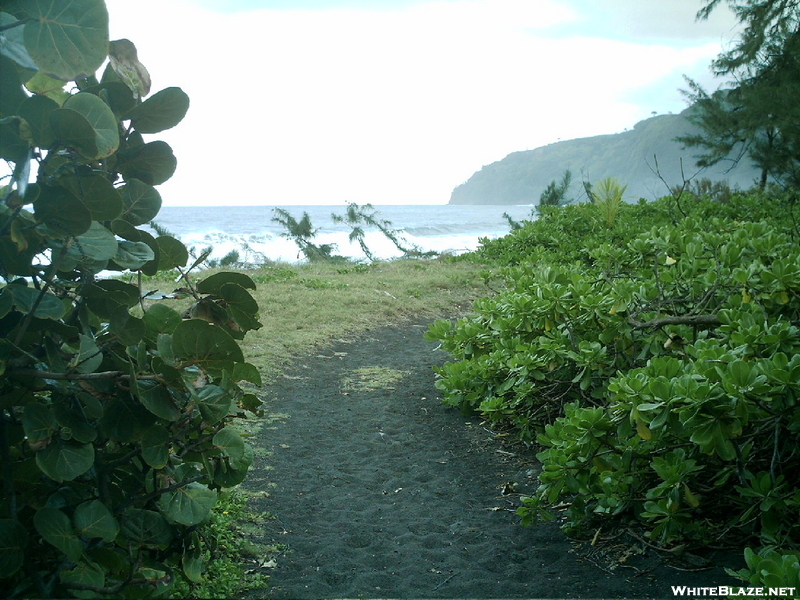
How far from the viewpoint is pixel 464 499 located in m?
3.44

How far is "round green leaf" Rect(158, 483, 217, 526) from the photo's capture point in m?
1.45

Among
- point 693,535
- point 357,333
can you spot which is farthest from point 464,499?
point 357,333

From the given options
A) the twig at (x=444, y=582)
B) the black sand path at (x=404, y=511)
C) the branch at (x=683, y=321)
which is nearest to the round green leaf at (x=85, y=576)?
the black sand path at (x=404, y=511)

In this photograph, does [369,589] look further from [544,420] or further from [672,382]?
[544,420]

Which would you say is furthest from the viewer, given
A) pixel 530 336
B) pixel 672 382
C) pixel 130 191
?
pixel 530 336

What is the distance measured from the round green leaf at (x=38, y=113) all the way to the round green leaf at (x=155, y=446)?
2.08 ft

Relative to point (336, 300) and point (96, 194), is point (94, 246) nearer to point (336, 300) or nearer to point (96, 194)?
point (96, 194)

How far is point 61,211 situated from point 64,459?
50cm

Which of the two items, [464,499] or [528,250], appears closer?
[464,499]

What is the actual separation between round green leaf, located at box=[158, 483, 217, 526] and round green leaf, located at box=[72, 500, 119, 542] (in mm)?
123

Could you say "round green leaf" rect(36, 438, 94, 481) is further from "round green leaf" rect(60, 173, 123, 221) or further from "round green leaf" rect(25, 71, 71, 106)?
"round green leaf" rect(25, 71, 71, 106)

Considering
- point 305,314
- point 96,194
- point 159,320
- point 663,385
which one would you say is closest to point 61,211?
point 96,194

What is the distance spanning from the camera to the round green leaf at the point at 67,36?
1.03 m

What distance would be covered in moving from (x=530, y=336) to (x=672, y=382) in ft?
7.17
